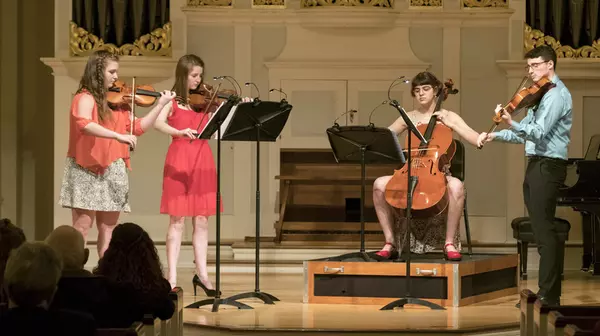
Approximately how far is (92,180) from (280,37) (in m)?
3.88

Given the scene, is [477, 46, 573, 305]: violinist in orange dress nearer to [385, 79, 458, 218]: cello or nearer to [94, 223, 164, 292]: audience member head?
[385, 79, 458, 218]: cello

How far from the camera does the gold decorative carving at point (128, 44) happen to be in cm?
969

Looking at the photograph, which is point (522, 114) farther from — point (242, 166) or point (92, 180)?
point (92, 180)

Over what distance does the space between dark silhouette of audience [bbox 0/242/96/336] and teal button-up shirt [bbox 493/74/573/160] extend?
11.1ft

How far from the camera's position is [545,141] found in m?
6.09

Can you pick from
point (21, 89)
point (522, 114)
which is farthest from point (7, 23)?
point (522, 114)

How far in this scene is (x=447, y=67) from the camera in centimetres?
973

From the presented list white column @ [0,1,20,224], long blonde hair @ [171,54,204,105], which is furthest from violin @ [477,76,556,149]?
white column @ [0,1,20,224]

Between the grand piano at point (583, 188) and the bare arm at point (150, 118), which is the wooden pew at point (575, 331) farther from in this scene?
the grand piano at point (583, 188)

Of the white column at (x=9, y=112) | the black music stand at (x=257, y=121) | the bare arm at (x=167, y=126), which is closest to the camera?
the black music stand at (x=257, y=121)

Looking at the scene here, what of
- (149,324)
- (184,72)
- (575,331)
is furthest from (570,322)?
(184,72)

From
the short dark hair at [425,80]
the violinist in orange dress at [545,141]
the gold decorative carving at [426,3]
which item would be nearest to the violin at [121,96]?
the short dark hair at [425,80]

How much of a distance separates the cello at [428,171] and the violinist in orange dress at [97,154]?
1653 mm

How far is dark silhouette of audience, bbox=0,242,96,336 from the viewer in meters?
3.17
